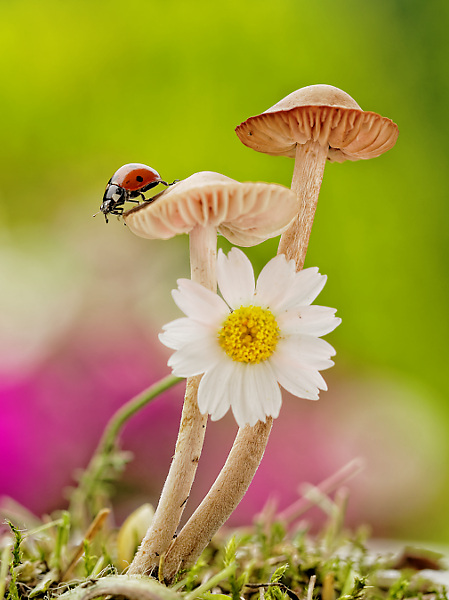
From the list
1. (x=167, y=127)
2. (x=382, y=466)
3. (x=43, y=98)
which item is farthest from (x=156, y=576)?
(x=43, y=98)

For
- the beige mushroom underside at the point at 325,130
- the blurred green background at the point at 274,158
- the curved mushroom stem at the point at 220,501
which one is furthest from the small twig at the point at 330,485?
the blurred green background at the point at 274,158

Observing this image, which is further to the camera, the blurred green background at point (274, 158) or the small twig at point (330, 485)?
the blurred green background at point (274, 158)

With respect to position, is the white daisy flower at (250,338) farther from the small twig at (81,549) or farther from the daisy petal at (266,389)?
the small twig at (81,549)

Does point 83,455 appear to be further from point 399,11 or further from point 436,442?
point 399,11

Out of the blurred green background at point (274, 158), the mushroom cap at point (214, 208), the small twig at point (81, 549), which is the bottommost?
the small twig at point (81, 549)

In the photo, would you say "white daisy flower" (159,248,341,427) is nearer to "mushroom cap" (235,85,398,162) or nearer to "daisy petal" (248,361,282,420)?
"daisy petal" (248,361,282,420)

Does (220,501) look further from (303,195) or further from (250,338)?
(303,195)

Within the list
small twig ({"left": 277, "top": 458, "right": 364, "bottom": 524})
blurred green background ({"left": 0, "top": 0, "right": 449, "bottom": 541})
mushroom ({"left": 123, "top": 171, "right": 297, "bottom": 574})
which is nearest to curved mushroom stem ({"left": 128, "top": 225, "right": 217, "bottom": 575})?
mushroom ({"left": 123, "top": 171, "right": 297, "bottom": 574})

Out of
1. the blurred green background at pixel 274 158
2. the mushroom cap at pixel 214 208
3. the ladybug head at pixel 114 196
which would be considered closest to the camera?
the mushroom cap at pixel 214 208
